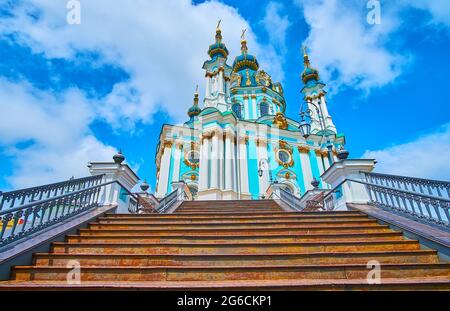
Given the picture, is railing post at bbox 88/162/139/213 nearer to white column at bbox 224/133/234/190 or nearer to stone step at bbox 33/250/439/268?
stone step at bbox 33/250/439/268

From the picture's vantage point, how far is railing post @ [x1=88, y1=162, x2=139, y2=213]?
279 inches

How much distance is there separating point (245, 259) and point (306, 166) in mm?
23430

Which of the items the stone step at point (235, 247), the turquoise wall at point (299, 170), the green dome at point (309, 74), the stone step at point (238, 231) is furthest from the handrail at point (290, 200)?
the green dome at point (309, 74)

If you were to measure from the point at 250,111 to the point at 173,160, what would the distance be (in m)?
12.0

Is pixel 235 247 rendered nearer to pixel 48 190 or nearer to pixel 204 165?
pixel 48 190

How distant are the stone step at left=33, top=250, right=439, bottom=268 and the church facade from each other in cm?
1567

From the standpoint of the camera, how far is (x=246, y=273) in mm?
3543

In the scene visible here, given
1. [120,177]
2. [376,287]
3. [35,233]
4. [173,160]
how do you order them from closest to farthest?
[376,287]
[35,233]
[120,177]
[173,160]

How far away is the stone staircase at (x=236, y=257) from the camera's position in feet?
10.2

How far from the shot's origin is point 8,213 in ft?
13.3

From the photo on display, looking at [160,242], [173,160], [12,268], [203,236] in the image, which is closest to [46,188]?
[12,268]

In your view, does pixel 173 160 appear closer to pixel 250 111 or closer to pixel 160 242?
pixel 250 111

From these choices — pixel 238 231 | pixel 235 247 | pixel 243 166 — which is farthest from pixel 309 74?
pixel 235 247

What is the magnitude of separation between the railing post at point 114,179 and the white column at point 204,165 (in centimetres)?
1371
